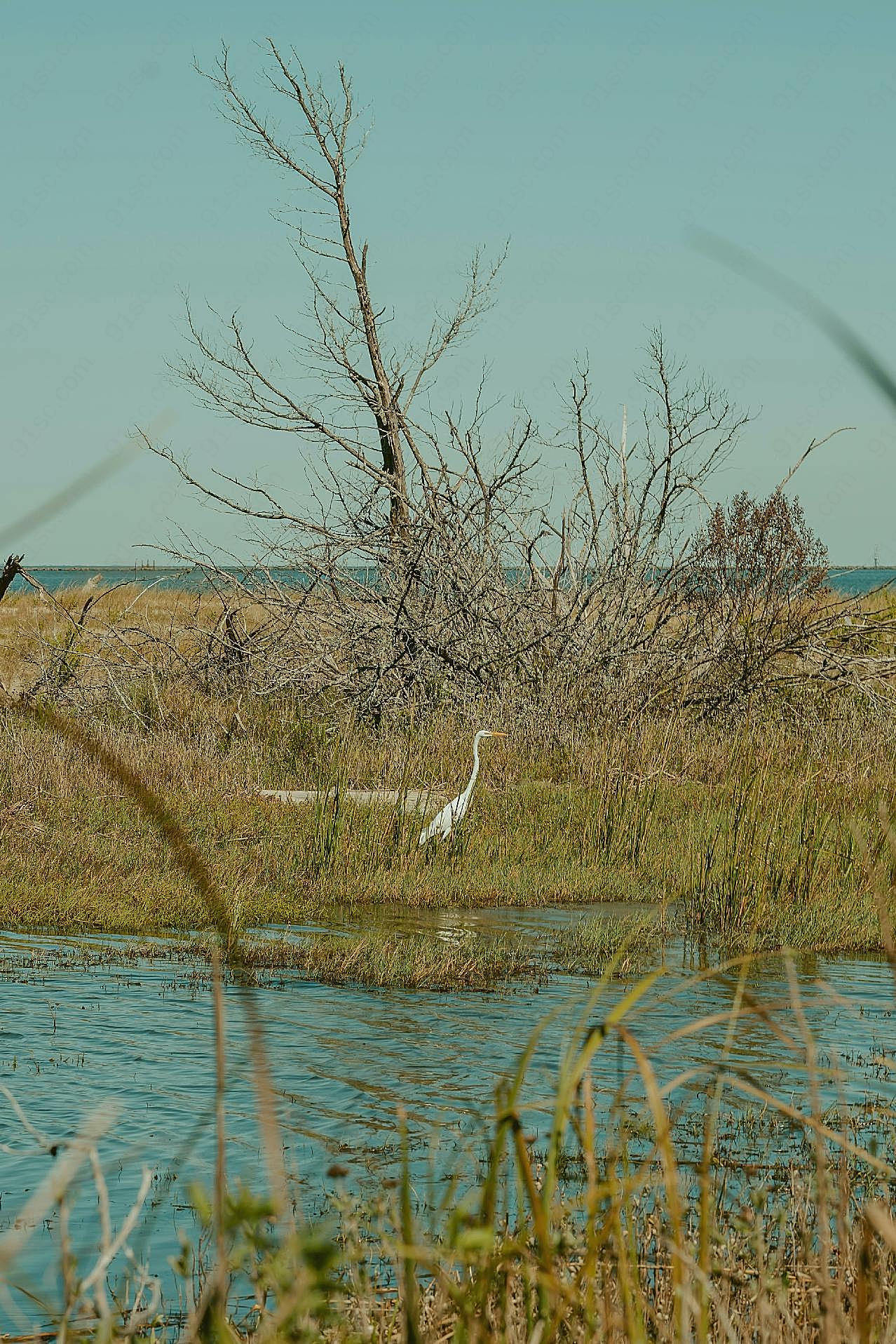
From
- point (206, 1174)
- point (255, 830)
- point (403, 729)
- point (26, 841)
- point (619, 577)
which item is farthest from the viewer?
point (619, 577)

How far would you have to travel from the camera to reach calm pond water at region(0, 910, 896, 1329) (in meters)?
4.91

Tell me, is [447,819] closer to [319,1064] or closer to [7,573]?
[319,1064]

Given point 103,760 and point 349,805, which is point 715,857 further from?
point 103,760

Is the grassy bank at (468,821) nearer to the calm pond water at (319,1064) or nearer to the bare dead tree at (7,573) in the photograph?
the calm pond water at (319,1064)

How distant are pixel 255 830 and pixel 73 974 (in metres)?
3.57

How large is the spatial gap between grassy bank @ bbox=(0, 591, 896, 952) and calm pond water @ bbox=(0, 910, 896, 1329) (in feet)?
3.45

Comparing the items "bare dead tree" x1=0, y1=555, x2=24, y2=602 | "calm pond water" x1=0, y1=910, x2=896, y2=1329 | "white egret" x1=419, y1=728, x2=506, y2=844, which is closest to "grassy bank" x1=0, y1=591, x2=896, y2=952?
"white egret" x1=419, y1=728, x2=506, y2=844

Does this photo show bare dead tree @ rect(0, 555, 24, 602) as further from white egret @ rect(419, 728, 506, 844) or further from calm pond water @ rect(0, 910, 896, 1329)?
white egret @ rect(419, 728, 506, 844)

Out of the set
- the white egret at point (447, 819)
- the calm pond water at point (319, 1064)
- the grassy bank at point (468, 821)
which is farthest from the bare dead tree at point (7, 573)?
the white egret at point (447, 819)

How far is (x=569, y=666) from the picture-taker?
52.3 feet

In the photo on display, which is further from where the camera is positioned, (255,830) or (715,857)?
(255,830)

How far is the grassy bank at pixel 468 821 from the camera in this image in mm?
9727

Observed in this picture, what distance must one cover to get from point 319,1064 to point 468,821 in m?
5.56

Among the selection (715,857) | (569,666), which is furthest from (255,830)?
(569,666)
